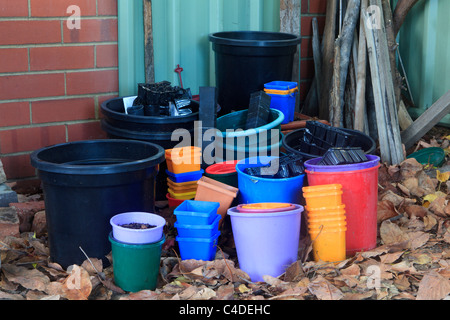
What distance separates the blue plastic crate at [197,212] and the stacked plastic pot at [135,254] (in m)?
0.13

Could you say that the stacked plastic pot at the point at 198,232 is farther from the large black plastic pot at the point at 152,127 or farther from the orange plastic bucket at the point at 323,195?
the large black plastic pot at the point at 152,127

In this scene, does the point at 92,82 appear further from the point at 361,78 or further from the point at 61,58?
the point at 361,78

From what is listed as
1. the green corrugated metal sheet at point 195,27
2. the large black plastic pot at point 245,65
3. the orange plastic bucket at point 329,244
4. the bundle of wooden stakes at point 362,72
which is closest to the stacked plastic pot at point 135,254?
the orange plastic bucket at point 329,244

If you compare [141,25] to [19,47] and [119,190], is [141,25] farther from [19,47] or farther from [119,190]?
[119,190]

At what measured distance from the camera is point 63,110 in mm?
3732

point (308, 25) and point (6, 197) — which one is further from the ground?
point (308, 25)

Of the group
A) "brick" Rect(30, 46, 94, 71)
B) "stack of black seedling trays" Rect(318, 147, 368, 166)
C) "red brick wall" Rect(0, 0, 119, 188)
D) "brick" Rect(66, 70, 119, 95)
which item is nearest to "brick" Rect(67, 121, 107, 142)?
"red brick wall" Rect(0, 0, 119, 188)

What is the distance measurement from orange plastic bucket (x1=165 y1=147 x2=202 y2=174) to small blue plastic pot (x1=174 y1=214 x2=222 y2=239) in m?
0.55

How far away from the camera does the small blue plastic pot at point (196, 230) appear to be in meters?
2.73

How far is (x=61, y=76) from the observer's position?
367 cm

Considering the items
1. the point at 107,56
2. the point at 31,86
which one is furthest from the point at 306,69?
the point at 31,86

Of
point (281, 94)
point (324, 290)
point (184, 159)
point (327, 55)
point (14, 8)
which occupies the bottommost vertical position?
point (324, 290)

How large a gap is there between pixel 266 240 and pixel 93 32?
184cm

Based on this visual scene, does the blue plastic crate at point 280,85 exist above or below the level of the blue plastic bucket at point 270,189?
above
